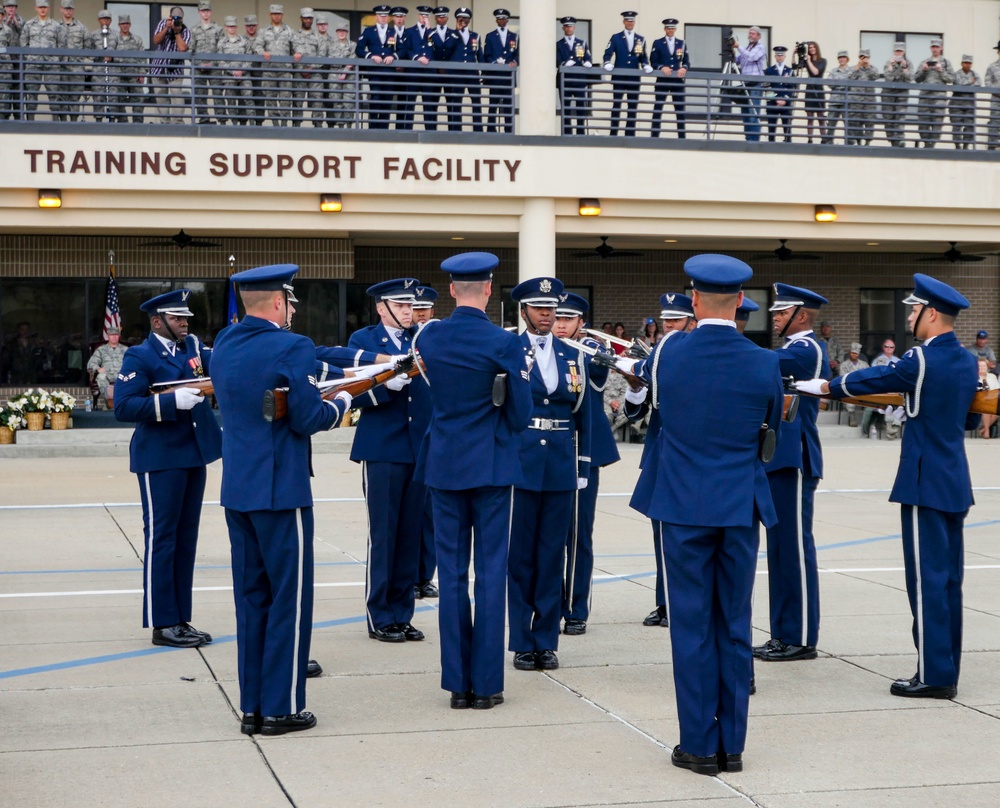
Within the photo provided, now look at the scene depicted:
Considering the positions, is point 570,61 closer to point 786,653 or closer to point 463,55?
point 463,55

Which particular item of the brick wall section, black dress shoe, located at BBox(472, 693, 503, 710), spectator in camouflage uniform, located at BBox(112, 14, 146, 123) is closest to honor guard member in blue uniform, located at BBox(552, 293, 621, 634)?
black dress shoe, located at BBox(472, 693, 503, 710)

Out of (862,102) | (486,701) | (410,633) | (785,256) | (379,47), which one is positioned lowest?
(410,633)

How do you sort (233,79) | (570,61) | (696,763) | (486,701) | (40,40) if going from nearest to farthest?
1. (696,763)
2. (486,701)
3. (233,79)
4. (40,40)
5. (570,61)

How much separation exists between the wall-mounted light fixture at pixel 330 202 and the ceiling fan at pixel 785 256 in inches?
366

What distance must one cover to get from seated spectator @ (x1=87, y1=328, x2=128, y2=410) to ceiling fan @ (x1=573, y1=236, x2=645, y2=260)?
351 inches

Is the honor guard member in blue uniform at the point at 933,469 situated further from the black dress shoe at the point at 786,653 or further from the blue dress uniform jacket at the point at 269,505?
the blue dress uniform jacket at the point at 269,505

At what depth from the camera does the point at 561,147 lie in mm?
21672

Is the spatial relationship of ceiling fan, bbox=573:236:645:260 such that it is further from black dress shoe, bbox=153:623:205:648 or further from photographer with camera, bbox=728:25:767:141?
black dress shoe, bbox=153:623:205:648

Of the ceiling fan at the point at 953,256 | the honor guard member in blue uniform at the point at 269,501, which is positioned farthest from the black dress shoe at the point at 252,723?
the ceiling fan at the point at 953,256

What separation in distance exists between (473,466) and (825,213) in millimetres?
17874

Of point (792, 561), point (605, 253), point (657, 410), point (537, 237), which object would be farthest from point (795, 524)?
point (605, 253)

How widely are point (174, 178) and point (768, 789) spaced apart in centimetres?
1740

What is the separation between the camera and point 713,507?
17.9 feet

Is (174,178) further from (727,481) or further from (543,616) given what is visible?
(727,481)
